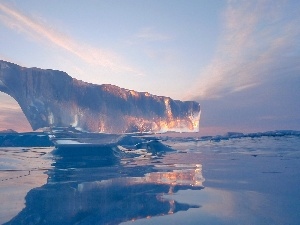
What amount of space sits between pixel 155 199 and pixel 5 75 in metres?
22.8

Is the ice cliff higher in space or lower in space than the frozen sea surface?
higher

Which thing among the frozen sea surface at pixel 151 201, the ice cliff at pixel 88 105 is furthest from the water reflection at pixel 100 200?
the ice cliff at pixel 88 105

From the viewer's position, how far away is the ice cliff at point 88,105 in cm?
2262

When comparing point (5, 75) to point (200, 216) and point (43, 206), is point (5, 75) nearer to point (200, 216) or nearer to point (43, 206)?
point (43, 206)

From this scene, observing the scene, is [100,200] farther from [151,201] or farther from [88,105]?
[88,105]

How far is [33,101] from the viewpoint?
22.8m

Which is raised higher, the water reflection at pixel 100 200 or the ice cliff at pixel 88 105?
the ice cliff at pixel 88 105

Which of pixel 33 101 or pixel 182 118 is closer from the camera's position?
pixel 33 101

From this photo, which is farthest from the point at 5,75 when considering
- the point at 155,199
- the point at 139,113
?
the point at 155,199

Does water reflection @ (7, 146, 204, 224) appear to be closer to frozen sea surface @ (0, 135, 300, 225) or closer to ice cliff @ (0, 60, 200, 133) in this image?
A: frozen sea surface @ (0, 135, 300, 225)

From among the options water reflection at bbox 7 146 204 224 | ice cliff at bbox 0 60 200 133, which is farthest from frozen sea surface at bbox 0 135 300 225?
ice cliff at bbox 0 60 200 133

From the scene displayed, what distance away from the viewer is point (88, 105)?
82.7 feet

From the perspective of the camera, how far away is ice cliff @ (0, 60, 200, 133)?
74.2 ft

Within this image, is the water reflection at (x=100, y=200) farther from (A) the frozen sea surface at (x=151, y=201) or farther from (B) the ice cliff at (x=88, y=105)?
(B) the ice cliff at (x=88, y=105)
